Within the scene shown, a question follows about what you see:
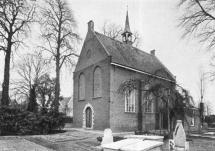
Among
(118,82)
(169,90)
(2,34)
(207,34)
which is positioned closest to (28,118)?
(2,34)

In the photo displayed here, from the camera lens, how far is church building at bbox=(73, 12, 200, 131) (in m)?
23.4

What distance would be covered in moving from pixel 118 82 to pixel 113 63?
92.9 inches

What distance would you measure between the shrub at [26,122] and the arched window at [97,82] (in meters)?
5.45

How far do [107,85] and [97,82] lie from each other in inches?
101

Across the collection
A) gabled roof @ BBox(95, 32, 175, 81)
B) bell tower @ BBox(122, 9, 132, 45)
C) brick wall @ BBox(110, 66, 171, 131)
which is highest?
bell tower @ BBox(122, 9, 132, 45)

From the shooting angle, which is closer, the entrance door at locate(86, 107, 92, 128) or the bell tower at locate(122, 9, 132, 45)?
the entrance door at locate(86, 107, 92, 128)

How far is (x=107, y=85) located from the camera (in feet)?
77.2

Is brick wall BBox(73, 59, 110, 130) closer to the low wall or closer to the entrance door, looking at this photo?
the entrance door


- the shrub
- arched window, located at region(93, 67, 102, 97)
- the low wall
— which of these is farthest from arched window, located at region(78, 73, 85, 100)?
the low wall

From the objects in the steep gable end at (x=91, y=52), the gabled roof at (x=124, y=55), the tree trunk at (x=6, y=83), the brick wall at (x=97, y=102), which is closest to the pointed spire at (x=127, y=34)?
the gabled roof at (x=124, y=55)

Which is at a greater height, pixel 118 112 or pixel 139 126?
pixel 118 112

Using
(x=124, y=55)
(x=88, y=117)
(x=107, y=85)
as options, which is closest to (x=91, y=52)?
(x=124, y=55)

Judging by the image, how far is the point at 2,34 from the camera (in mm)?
20031

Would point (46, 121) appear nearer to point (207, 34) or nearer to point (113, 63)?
point (113, 63)
